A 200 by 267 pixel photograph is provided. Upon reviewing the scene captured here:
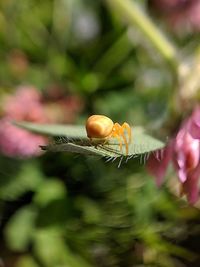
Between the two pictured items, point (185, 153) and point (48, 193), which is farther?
point (48, 193)

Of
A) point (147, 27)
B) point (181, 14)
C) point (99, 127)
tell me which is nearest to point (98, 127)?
point (99, 127)

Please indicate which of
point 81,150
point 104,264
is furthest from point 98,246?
point 81,150

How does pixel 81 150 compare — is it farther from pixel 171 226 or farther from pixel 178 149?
pixel 171 226

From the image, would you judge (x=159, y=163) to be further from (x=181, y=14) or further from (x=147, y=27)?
(x=181, y=14)

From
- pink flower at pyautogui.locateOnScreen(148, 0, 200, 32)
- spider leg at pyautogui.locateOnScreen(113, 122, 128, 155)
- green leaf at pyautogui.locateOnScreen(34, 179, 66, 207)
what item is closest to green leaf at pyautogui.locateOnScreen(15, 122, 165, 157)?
spider leg at pyautogui.locateOnScreen(113, 122, 128, 155)

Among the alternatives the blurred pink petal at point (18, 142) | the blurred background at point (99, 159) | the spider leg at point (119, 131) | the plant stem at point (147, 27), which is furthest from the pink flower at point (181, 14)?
the spider leg at point (119, 131)

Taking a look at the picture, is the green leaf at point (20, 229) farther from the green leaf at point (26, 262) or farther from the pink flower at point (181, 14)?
the pink flower at point (181, 14)
